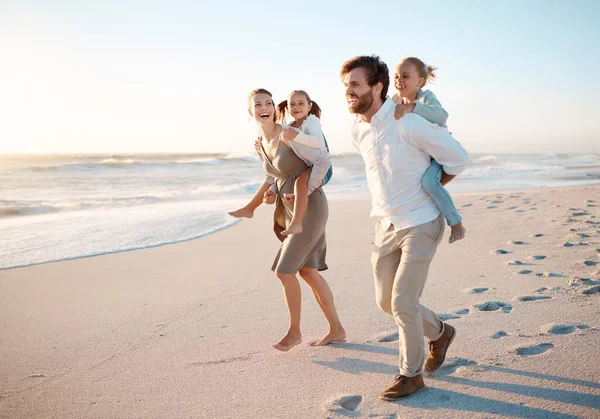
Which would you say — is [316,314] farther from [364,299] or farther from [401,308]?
[401,308]

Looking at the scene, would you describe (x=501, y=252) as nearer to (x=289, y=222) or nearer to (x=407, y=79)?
(x=407, y=79)

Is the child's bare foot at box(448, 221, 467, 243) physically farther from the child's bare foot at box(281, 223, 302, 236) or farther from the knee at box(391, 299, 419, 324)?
the child's bare foot at box(281, 223, 302, 236)

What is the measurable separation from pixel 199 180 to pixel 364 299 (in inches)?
811

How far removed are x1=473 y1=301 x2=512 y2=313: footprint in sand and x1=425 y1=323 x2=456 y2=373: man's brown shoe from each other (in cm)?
112

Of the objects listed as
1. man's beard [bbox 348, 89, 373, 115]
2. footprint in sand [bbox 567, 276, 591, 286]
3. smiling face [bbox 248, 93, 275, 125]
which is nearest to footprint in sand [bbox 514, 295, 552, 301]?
footprint in sand [bbox 567, 276, 591, 286]

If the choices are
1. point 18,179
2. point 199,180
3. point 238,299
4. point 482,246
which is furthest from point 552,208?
point 18,179

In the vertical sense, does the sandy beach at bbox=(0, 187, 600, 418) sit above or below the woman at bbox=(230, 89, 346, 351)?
below

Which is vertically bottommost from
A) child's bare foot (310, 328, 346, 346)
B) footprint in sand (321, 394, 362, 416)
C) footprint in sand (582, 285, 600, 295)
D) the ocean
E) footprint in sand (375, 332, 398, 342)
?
footprint in sand (321, 394, 362, 416)

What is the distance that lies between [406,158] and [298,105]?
1277 mm

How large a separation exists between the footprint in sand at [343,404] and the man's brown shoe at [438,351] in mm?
549

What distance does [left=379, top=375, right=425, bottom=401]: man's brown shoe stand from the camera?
9.74 ft

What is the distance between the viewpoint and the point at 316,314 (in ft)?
15.2

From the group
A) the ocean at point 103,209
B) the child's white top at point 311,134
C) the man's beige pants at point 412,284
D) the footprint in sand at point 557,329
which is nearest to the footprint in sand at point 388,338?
the man's beige pants at point 412,284

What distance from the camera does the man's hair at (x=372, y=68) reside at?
9.87ft
